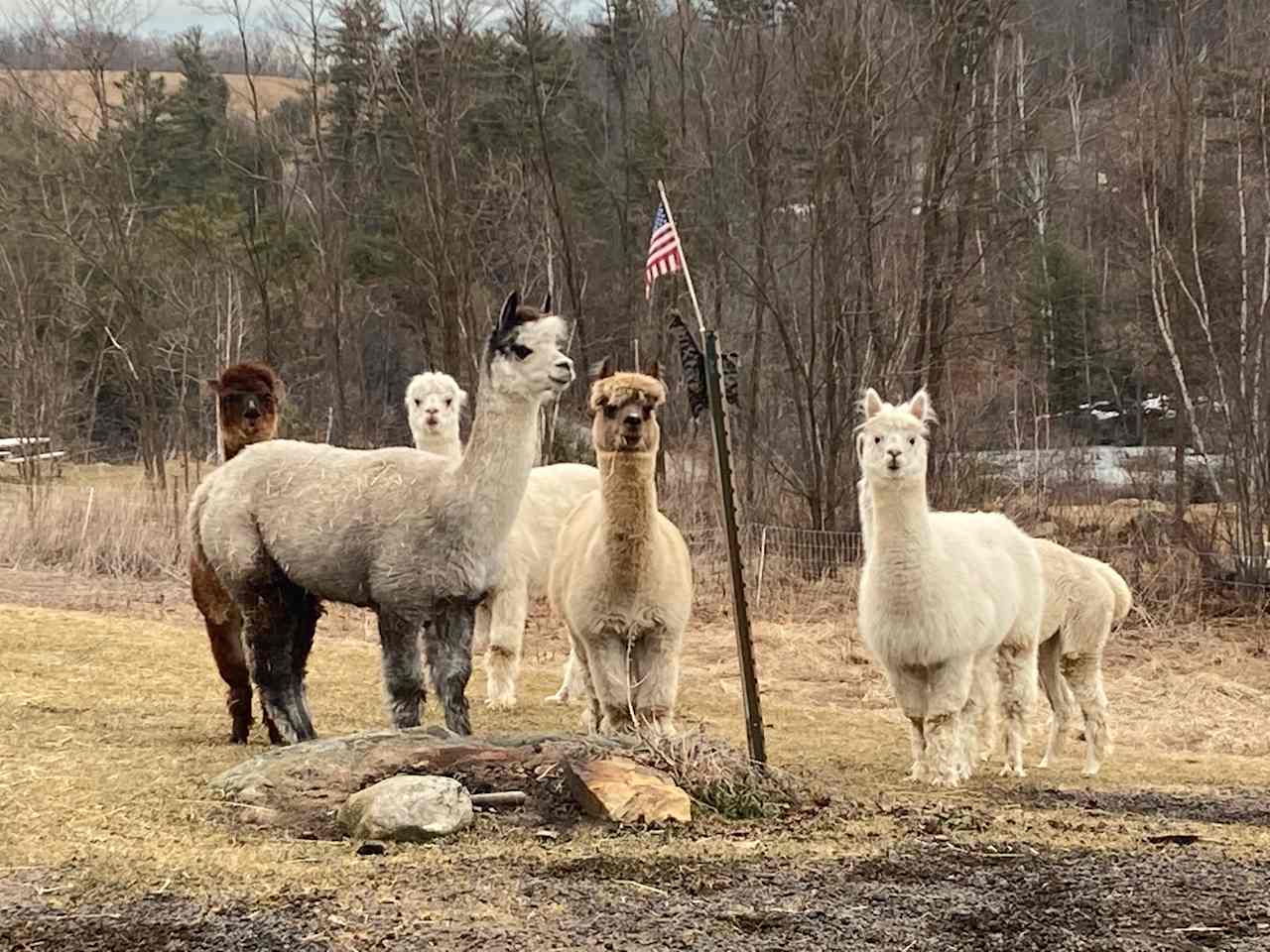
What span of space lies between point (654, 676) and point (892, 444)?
161 centimetres

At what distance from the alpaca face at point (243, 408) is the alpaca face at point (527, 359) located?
1.69 meters

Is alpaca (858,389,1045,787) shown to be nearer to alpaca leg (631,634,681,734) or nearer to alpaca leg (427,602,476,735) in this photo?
alpaca leg (631,634,681,734)

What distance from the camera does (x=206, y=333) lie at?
2592 centimetres

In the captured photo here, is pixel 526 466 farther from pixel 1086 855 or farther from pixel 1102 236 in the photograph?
pixel 1102 236

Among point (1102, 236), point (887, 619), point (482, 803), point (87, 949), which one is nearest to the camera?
point (87, 949)

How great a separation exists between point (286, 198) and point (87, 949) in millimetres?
29424

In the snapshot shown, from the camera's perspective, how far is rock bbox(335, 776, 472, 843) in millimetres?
4531

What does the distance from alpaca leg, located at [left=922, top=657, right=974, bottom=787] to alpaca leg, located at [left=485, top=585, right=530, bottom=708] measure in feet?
10.4

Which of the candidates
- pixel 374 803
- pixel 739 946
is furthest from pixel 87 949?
pixel 739 946

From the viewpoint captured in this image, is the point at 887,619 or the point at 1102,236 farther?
the point at 1102,236

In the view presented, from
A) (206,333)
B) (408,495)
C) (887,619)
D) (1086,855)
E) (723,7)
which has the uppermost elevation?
(723,7)

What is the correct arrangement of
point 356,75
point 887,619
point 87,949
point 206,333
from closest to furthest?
point 87,949, point 887,619, point 356,75, point 206,333

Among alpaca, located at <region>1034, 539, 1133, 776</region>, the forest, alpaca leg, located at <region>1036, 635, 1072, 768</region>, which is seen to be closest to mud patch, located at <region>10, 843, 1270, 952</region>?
alpaca, located at <region>1034, 539, 1133, 776</region>

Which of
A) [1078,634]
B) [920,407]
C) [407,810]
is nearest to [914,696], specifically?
[920,407]
